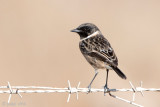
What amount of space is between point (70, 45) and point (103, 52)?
7655 millimetres

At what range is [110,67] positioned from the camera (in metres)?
7.54

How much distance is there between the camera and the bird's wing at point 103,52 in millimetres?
7488

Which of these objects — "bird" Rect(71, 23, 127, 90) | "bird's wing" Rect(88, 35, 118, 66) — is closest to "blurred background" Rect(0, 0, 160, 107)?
"bird" Rect(71, 23, 127, 90)

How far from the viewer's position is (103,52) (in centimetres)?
762

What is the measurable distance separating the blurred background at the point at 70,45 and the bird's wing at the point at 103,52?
445 cm

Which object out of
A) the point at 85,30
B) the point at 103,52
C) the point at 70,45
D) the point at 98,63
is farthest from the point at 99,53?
the point at 70,45

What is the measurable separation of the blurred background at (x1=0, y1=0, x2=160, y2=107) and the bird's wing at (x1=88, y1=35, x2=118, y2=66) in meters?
4.45

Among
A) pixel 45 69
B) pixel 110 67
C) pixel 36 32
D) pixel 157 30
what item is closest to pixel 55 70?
pixel 45 69

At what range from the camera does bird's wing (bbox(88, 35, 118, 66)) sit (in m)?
7.49

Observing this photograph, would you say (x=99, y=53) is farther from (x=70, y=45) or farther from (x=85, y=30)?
(x=70, y=45)

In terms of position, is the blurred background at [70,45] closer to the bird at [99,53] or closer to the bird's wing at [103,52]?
the bird at [99,53]

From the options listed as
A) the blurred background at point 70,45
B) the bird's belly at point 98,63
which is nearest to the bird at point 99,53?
the bird's belly at point 98,63

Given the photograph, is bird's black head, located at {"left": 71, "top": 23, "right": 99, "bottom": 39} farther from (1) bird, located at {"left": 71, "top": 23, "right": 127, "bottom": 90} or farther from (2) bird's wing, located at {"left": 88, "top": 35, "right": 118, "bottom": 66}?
(2) bird's wing, located at {"left": 88, "top": 35, "right": 118, "bottom": 66}

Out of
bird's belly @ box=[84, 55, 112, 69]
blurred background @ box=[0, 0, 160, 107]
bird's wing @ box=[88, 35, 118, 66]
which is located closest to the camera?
bird's wing @ box=[88, 35, 118, 66]
